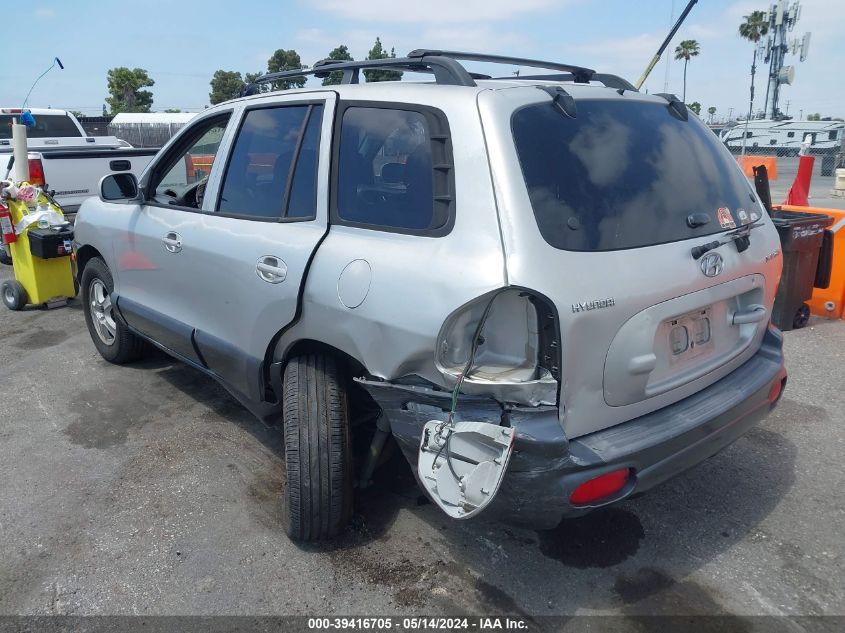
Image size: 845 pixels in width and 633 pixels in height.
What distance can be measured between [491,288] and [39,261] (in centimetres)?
629

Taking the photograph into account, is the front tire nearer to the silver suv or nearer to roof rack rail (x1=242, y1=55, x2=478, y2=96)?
the silver suv

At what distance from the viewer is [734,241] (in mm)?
2830

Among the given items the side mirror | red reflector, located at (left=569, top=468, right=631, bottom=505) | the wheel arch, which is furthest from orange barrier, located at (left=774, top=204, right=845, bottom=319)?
the wheel arch

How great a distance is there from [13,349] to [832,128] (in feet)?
106

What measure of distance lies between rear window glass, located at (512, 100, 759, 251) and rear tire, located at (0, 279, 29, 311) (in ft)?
21.3

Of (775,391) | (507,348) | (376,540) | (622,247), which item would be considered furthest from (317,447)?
(775,391)

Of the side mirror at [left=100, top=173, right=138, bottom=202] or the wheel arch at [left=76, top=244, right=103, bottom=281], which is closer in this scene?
the side mirror at [left=100, top=173, right=138, bottom=202]

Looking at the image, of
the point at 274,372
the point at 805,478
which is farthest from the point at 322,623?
the point at 805,478

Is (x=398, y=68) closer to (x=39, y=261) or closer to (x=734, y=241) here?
(x=734, y=241)

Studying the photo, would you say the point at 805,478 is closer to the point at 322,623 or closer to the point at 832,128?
the point at 322,623

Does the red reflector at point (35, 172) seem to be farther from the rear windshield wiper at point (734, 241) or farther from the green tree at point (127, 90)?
the green tree at point (127, 90)

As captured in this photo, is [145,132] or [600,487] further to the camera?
[145,132]

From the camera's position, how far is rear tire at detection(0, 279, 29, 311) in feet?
23.3

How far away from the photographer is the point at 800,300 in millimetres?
5797
